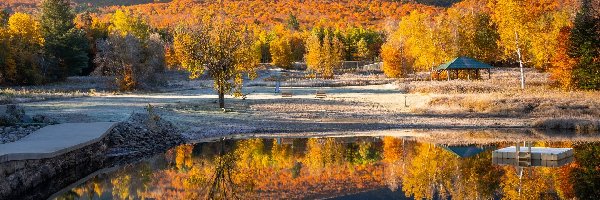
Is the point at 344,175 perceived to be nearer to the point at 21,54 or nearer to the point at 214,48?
the point at 214,48

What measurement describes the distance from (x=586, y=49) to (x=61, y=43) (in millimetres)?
51443

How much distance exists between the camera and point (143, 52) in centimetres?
5712

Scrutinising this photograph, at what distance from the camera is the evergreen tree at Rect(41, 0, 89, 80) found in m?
63.6

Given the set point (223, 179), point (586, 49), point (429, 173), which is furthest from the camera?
point (586, 49)

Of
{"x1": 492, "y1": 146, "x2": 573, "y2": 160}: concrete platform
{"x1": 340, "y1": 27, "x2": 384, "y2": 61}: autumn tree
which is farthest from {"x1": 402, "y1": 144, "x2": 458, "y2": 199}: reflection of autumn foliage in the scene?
{"x1": 340, "y1": 27, "x2": 384, "y2": 61}: autumn tree

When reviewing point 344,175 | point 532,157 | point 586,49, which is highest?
point 586,49

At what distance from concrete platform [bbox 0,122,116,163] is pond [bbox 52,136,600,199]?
3.84 ft

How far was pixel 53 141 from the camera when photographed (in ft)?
62.2

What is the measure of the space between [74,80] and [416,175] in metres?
53.8

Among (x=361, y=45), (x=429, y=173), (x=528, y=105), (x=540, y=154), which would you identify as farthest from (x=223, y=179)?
(x=361, y=45)

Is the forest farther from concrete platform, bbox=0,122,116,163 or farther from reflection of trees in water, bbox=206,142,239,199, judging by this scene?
reflection of trees in water, bbox=206,142,239,199

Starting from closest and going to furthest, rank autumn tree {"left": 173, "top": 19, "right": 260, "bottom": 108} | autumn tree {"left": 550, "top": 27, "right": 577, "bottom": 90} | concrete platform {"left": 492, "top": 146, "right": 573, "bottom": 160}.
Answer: concrete platform {"left": 492, "top": 146, "right": 573, "bottom": 160}
autumn tree {"left": 173, "top": 19, "right": 260, "bottom": 108}
autumn tree {"left": 550, "top": 27, "right": 577, "bottom": 90}

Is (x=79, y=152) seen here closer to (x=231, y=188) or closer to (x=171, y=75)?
(x=231, y=188)

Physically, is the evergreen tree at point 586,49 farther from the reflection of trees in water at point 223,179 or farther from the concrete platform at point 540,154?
the reflection of trees in water at point 223,179
